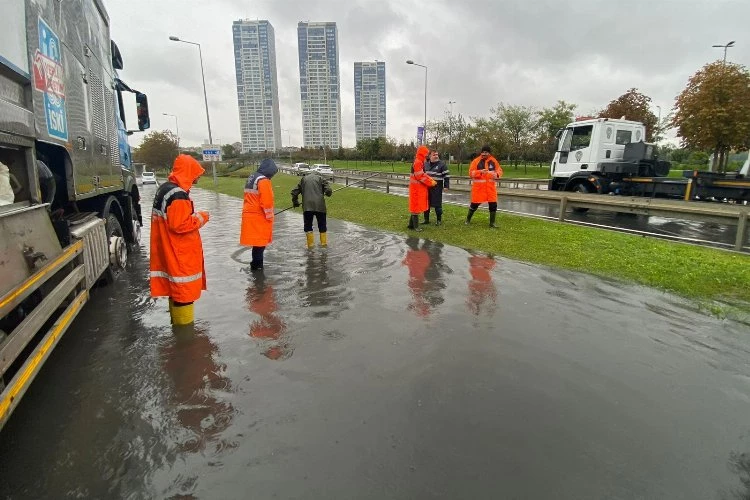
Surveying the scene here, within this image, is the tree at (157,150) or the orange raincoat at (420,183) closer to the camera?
the orange raincoat at (420,183)

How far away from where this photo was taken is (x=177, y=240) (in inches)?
163

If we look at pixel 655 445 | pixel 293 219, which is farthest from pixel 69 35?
pixel 293 219

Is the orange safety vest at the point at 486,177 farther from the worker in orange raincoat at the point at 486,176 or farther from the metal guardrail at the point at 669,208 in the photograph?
the metal guardrail at the point at 669,208

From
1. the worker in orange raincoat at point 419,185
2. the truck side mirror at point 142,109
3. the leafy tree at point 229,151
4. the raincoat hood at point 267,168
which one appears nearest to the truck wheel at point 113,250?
the raincoat hood at point 267,168

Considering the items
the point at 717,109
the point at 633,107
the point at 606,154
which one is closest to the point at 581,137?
the point at 606,154

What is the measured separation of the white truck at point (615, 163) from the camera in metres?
13.2

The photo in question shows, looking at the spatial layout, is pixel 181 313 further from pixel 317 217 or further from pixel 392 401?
pixel 317 217

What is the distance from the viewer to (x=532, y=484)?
7.75 ft

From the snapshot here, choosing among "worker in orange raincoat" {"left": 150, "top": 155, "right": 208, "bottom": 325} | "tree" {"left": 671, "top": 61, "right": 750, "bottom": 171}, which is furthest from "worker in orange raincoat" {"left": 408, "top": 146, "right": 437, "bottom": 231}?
"tree" {"left": 671, "top": 61, "right": 750, "bottom": 171}

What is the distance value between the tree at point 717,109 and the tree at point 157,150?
53636mm

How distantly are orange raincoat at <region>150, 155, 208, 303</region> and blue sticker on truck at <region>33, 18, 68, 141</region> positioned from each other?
3.76ft

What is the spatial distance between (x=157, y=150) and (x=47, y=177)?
2339 inches

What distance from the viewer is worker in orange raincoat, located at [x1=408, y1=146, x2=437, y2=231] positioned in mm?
9672

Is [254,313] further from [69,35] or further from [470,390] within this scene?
[69,35]
